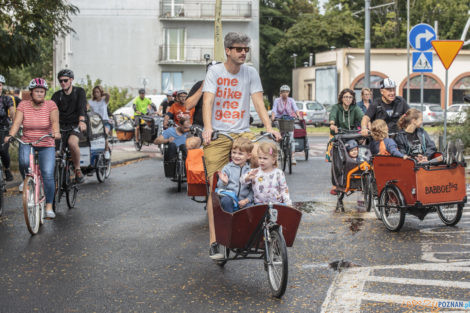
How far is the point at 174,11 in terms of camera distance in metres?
54.2

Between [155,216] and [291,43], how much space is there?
5676 centimetres

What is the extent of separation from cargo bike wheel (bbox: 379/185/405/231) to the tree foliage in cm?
887

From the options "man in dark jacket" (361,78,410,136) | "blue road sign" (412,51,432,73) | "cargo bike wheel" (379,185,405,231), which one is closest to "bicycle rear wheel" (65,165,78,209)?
"man in dark jacket" (361,78,410,136)

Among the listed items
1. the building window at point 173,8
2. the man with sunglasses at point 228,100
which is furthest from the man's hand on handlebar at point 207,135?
the building window at point 173,8

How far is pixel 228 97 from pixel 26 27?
9.58 metres

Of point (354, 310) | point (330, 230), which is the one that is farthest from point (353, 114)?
point (354, 310)

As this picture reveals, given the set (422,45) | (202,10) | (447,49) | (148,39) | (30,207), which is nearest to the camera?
(30,207)

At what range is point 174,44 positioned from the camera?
179 ft

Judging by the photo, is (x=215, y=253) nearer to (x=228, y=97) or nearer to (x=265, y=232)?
(x=265, y=232)

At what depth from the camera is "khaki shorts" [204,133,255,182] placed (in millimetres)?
6961

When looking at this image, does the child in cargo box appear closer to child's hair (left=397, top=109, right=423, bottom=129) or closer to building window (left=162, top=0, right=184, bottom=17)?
child's hair (left=397, top=109, right=423, bottom=129)

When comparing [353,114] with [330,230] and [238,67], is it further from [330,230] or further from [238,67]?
[238,67]

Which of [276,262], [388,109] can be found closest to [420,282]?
[276,262]

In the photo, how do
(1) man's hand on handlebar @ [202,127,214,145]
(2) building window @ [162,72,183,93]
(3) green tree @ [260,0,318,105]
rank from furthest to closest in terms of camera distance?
(3) green tree @ [260,0,318,105], (2) building window @ [162,72,183,93], (1) man's hand on handlebar @ [202,127,214,145]
